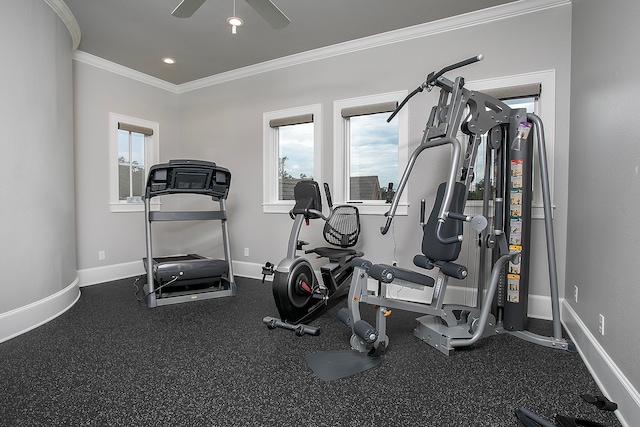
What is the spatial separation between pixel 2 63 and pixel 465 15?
396cm

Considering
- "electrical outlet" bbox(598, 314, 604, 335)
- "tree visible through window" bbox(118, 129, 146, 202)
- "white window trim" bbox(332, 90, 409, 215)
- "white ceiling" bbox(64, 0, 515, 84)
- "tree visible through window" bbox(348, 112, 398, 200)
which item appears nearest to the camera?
"electrical outlet" bbox(598, 314, 604, 335)

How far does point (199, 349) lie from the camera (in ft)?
7.69

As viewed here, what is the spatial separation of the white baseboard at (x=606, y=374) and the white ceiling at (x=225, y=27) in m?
2.85

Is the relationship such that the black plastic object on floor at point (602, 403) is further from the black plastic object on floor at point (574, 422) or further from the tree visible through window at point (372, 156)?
the tree visible through window at point (372, 156)

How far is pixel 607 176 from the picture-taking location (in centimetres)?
190

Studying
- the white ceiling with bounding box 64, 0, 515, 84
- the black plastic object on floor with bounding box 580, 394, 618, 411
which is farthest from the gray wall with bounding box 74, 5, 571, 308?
the black plastic object on floor with bounding box 580, 394, 618, 411

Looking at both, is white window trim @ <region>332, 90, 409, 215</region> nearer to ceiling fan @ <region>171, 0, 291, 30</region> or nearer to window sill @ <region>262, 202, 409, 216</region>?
window sill @ <region>262, 202, 409, 216</region>

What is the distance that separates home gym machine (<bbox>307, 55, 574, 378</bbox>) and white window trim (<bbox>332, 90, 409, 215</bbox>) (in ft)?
3.32

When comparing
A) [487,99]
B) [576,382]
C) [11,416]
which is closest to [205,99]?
[487,99]

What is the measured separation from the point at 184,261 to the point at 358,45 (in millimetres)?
3136

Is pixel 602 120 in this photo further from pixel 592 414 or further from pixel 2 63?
pixel 2 63

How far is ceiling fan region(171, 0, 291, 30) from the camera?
7.06 ft

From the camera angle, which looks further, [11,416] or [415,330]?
[415,330]

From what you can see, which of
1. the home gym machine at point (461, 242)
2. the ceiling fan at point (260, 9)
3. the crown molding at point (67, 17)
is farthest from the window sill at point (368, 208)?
the crown molding at point (67, 17)
